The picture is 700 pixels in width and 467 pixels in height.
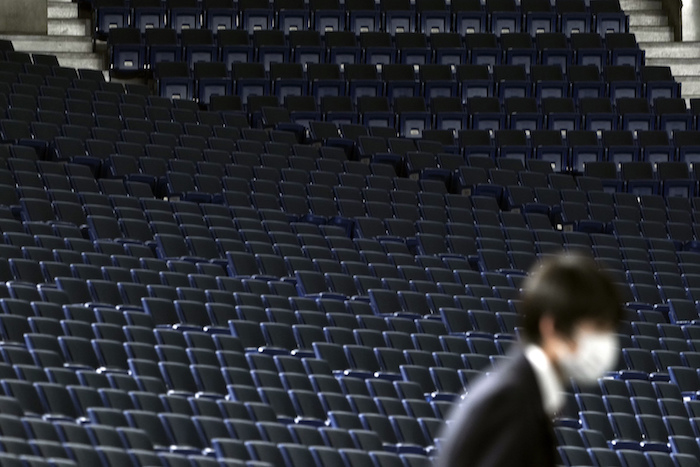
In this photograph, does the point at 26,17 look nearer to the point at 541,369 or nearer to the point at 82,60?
the point at 82,60

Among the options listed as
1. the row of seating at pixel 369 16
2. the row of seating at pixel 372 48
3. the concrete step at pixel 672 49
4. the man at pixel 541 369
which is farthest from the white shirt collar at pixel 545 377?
the concrete step at pixel 672 49

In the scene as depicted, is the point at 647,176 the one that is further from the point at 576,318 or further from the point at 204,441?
the point at 576,318

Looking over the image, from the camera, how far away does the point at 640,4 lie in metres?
12.0

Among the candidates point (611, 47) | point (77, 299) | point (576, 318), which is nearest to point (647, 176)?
point (611, 47)

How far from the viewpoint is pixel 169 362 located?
4.95 meters

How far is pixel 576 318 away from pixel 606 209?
23.9 feet

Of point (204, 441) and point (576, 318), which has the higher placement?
point (576, 318)

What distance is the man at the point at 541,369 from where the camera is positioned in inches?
46.8

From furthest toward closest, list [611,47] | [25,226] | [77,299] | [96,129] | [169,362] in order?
[611,47] → [96,129] → [25,226] → [77,299] → [169,362]

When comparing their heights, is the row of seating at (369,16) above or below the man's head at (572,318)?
below

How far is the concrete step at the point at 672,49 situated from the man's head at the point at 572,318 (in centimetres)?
1053

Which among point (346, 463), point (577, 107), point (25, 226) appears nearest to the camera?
point (346, 463)

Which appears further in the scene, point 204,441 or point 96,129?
point 96,129

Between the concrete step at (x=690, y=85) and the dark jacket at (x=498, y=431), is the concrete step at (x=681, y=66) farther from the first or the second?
the dark jacket at (x=498, y=431)
